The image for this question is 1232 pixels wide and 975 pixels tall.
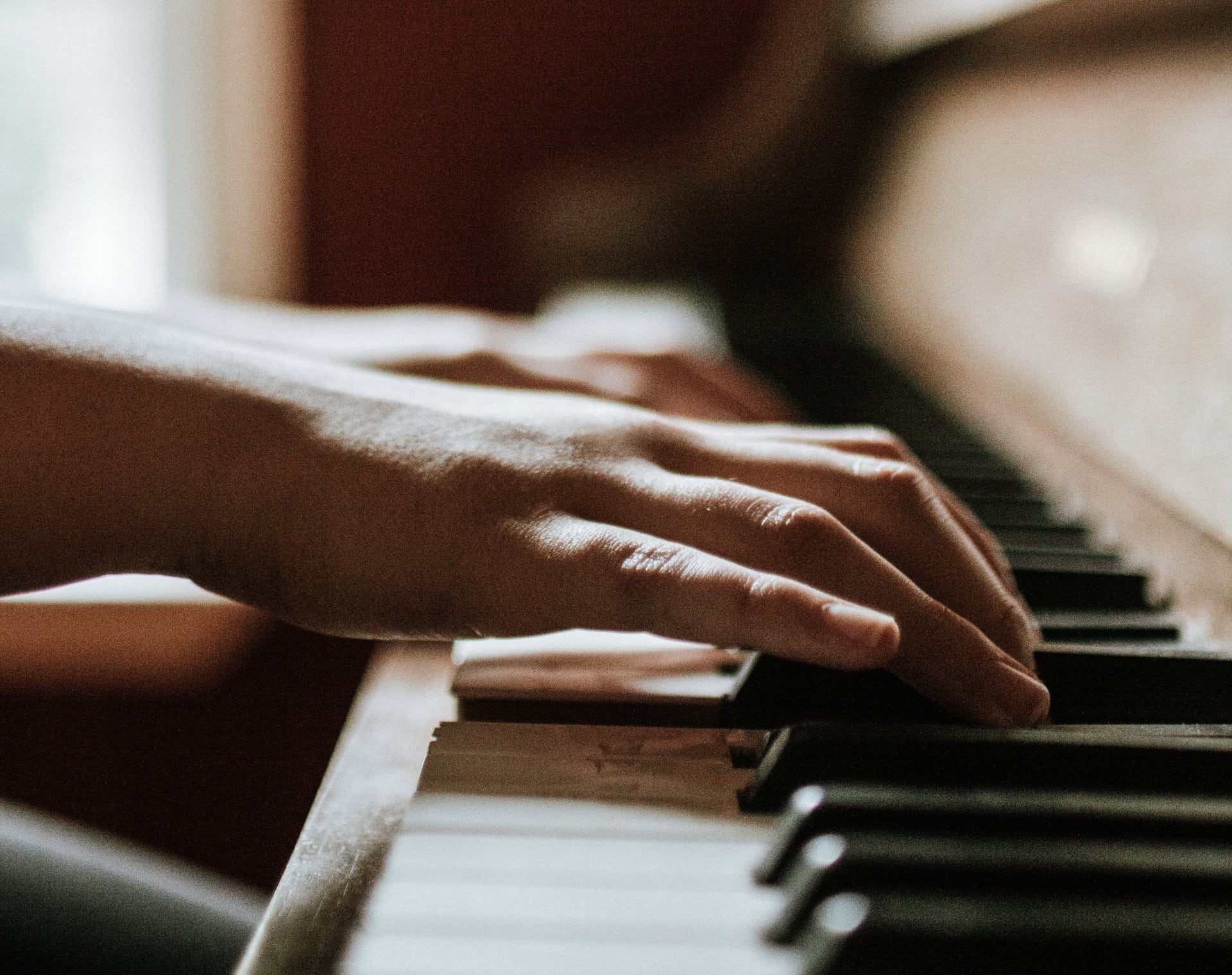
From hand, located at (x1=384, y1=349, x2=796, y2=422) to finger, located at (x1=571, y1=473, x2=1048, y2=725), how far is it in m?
0.40

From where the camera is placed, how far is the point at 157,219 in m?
2.24

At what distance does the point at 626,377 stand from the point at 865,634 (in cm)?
55

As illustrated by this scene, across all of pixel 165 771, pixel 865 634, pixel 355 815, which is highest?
pixel 865 634

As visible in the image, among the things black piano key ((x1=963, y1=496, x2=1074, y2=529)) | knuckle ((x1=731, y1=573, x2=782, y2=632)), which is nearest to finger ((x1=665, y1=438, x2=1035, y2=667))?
knuckle ((x1=731, y1=573, x2=782, y2=632))

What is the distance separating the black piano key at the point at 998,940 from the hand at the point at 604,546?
0.36 ft

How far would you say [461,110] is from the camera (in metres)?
2.28

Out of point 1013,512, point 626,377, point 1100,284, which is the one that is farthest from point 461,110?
point 1013,512

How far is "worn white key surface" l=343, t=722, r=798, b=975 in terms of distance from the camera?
0.33m

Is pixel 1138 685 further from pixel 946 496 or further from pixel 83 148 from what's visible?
pixel 83 148

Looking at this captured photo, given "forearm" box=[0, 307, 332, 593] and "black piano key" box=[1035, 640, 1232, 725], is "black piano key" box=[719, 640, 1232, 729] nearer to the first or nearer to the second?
"black piano key" box=[1035, 640, 1232, 725]

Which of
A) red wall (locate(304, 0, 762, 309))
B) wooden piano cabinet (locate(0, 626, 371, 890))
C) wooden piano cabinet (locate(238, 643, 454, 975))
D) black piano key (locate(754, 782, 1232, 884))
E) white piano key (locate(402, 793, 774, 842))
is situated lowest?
wooden piano cabinet (locate(0, 626, 371, 890))

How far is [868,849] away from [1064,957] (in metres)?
0.07

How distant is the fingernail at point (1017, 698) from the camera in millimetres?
466

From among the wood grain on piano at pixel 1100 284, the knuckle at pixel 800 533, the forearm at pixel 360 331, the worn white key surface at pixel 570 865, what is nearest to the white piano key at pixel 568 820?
the worn white key surface at pixel 570 865
